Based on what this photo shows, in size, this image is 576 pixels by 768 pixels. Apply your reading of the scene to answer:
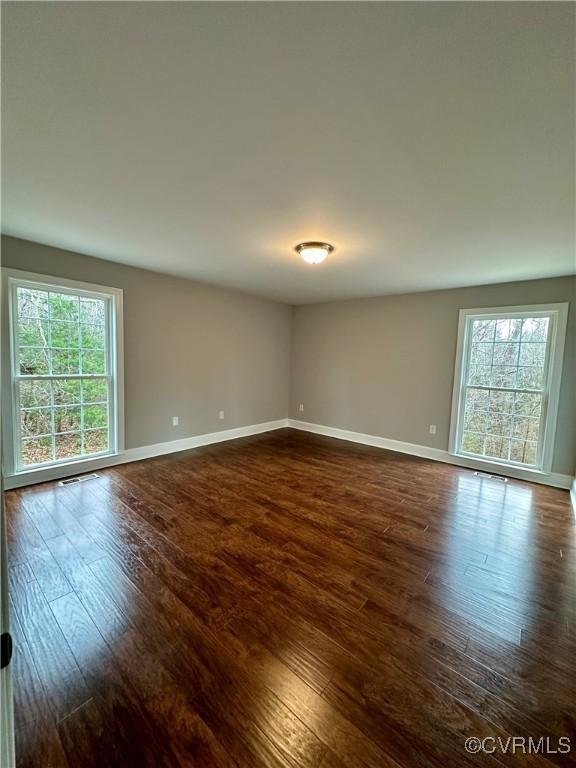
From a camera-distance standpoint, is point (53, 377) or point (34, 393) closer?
point (34, 393)

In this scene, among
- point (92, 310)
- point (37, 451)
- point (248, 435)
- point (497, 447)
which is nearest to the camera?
point (37, 451)

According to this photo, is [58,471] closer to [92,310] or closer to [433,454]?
[92,310]

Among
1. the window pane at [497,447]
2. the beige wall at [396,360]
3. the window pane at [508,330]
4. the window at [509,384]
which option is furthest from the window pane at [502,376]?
the window pane at [497,447]

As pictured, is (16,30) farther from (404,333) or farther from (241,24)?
(404,333)

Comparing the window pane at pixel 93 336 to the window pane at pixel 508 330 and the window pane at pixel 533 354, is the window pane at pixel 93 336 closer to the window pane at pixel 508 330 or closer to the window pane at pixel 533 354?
the window pane at pixel 508 330

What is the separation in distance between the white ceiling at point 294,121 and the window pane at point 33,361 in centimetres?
115

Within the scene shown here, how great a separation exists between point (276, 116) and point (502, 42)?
851 mm

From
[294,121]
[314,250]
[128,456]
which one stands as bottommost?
[128,456]

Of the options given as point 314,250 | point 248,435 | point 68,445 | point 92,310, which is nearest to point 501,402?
point 314,250

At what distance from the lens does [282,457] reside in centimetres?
453

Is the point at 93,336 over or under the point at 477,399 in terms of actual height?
over

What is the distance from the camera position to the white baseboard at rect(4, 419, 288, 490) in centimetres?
→ 326

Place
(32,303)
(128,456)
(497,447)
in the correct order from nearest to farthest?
1. (32,303)
2. (128,456)
3. (497,447)

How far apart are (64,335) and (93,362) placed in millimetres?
412
